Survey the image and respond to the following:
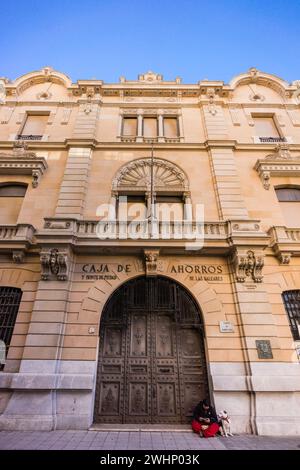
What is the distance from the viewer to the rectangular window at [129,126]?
15117 millimetres

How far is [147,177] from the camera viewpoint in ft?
41.7

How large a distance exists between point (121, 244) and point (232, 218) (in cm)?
511

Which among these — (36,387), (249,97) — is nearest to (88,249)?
(36,387)

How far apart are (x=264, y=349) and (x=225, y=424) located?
2694 millimetres

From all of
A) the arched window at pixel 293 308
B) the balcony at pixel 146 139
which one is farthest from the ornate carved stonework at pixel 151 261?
the balcony at pixel 146 139

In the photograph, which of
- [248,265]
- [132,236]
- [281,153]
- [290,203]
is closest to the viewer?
Answer: [248,265]

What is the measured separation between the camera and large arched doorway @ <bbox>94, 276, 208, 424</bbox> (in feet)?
27.2

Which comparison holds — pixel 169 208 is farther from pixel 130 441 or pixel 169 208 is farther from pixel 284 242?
pixel 130 441

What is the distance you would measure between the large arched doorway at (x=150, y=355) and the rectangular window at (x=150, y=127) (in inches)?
377

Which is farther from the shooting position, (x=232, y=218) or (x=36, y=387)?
(x=232, y=218)

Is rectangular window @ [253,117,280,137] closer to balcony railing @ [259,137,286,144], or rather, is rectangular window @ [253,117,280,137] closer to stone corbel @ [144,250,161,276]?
balcony railing @ [259,137,286,144]

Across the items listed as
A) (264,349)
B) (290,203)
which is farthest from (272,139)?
(264,349)
